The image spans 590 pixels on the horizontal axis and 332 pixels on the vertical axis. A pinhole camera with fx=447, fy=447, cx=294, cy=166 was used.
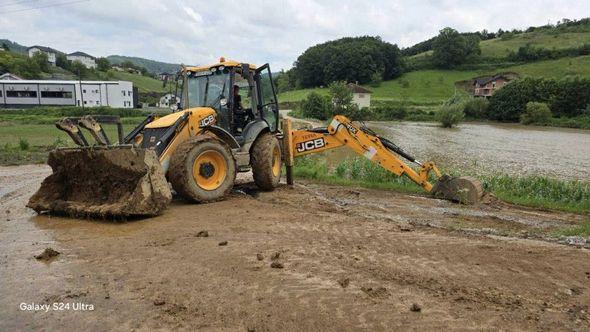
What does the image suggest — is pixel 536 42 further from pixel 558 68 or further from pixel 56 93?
pixel 56 93

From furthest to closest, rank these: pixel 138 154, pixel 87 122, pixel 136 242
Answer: pixel 87 122 → pixel 138 154 → pixel 136 242

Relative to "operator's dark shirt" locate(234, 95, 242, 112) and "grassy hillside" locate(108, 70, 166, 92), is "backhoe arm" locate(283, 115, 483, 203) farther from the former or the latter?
"grassy hillside" locate(108, 70, 166, 92)

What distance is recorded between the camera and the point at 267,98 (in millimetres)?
10094

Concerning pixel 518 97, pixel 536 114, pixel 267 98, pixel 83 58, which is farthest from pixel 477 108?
pixel 83 58

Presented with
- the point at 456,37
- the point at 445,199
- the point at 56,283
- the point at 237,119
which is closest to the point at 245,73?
the point at 237,119

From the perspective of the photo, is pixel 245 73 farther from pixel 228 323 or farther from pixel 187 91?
pixel 228 323

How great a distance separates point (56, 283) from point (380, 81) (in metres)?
103

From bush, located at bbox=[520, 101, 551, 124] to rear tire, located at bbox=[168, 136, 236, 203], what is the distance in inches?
2412

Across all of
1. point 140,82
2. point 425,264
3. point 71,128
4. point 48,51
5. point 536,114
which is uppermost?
point 48,51

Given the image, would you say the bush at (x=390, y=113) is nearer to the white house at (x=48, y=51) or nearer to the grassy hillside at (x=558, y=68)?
the grassy hillside at (x=558, y=68)

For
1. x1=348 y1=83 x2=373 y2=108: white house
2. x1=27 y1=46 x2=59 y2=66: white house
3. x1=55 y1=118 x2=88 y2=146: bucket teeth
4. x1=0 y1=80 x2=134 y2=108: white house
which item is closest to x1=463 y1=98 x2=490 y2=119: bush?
x1=348 y1=83 x2=373 y2=108: white house

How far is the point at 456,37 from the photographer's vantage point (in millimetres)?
107688

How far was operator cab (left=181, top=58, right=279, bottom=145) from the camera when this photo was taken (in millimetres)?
8969

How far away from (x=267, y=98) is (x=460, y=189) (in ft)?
15.3
